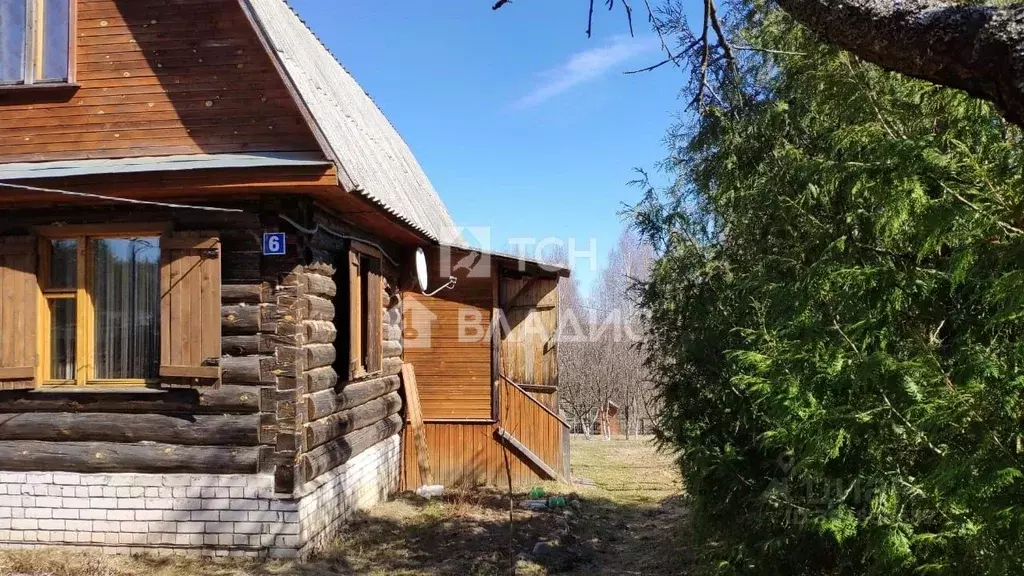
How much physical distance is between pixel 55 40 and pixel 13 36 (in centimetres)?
36

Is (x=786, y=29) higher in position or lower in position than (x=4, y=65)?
lower

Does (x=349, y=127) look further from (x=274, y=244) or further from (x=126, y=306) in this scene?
(x=126, y=306)

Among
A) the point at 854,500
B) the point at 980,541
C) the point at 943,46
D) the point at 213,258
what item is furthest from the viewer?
the point at 213,258

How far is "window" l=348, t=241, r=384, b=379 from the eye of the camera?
24.2ft

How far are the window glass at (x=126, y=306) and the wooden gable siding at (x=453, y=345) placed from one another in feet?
13.2

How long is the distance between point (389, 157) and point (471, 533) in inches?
230

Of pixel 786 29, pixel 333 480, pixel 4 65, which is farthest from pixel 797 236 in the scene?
pixel 4 65

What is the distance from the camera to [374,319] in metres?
7.91

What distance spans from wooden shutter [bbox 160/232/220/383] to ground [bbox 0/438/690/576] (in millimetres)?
1602

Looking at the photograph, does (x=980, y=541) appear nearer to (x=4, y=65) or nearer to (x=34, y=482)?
(x=34, y=482)

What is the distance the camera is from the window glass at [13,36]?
242 inches

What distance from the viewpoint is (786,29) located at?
4.48m

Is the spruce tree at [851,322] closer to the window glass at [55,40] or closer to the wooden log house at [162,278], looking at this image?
the wooden log house at [162,278]

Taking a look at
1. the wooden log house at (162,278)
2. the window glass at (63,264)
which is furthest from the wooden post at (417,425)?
the window glass at (63,264)
